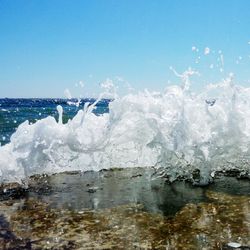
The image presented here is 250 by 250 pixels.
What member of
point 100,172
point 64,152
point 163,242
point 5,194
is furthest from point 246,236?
point 64,152

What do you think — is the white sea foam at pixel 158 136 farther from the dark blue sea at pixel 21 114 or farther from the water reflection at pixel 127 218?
the dark blue sea at pixel 21 114

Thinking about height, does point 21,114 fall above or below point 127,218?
above

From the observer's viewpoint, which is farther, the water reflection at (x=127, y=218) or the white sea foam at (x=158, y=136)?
the white sea foam at (x=158, y=136)

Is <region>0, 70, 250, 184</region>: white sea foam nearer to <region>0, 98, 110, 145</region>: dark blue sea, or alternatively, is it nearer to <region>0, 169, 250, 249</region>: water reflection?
<region>0, 169, 250, 249</region>: water reflection

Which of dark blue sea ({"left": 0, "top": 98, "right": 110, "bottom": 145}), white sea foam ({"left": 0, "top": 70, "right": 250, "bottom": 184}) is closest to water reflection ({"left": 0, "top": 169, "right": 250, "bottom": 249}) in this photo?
white sea foam ({"left": 0, "top": 70, "right": 250, "bottom": 184})

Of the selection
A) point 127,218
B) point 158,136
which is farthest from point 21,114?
point 127,218

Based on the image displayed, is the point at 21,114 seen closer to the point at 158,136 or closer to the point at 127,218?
the point at 158,136

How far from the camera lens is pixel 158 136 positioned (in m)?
6.76

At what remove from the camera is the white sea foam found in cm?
667

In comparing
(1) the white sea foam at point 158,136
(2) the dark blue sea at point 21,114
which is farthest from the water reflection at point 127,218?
(2) the dark blue sea at point 21,114

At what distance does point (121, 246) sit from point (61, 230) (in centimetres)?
77

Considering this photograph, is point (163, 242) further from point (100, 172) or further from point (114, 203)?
point (100, 172)

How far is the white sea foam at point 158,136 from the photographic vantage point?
6672 millimetres

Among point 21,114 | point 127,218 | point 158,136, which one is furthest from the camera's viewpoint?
point 21,114
